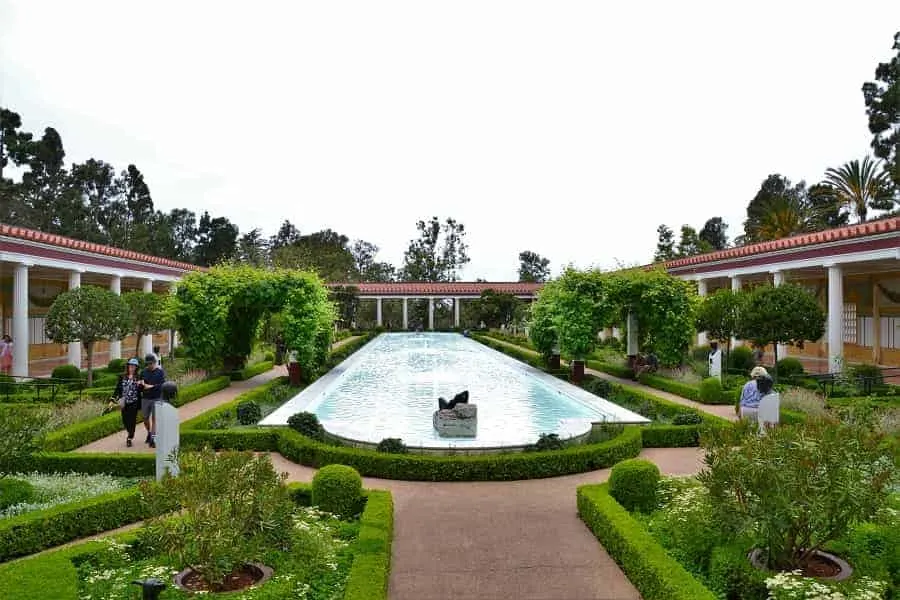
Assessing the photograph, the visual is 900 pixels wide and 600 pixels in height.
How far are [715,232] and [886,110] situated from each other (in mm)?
34245

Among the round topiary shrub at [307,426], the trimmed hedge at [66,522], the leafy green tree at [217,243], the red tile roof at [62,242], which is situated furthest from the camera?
the leafy green tree at [217,243]

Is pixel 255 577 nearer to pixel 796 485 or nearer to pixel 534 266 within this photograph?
pixel 796 485

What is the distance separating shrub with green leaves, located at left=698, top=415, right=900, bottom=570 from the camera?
4898 millimetres

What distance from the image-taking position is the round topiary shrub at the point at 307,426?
11031mm

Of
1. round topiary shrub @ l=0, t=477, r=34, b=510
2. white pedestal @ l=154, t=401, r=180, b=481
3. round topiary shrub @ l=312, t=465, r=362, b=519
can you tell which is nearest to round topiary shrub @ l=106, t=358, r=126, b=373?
round topiary shrub @ l=0, t=477, r=34, b=510

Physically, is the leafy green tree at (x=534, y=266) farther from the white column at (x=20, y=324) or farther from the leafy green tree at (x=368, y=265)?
the white column at (x=20, y=324)

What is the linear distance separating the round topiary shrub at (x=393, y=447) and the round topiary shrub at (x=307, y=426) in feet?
5.19

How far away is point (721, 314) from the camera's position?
19656 millimetres

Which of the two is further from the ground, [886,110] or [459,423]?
[886,110]

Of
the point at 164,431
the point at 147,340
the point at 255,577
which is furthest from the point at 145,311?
the point at 255,577

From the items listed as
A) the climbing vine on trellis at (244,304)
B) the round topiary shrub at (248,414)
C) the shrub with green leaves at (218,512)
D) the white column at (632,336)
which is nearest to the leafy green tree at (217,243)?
the climbing vine on trellis at (244,304)

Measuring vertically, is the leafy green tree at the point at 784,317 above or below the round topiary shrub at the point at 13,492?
above

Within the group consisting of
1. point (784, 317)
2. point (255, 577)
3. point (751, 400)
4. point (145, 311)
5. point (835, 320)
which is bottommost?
point (255, 577)

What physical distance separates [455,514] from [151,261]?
78.8ft
